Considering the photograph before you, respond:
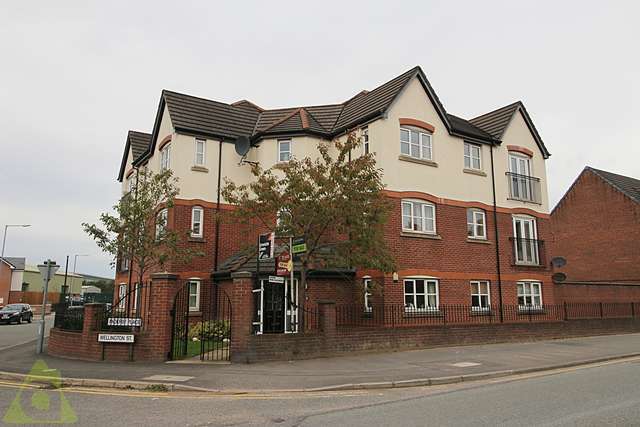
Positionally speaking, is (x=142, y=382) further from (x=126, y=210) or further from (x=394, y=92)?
(x=394, y=92)

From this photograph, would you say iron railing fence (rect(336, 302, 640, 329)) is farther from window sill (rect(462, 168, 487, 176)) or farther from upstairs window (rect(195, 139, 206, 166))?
upstairs window (rect(195, 139, 206, 166))

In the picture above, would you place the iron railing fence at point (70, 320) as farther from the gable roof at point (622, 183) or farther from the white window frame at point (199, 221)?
the gable roof at point (622, 183)

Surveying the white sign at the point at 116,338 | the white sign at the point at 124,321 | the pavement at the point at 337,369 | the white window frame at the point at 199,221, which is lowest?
the pavement at the point at 337,369

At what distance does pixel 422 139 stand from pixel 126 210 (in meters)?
11.6

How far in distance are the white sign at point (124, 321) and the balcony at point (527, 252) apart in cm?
1587

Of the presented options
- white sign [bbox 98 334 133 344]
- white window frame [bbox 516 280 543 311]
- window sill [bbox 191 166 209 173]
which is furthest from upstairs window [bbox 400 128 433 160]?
white sign [bbox 98 334 133 344]

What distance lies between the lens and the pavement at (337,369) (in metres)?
10.5

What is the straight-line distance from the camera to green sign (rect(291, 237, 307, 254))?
14.1 metres

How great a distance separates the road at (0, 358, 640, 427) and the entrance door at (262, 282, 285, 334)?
29.0 feet

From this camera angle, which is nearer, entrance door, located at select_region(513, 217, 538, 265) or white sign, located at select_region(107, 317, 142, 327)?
white sign, located at select_region(107, 317, 142, 327)

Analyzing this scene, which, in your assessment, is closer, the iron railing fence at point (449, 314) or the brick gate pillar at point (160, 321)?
the brick gate pillar at point (160, 321)

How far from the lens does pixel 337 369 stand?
12242 mm

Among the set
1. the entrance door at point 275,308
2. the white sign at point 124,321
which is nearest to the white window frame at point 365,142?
the entrance door at point 275,308

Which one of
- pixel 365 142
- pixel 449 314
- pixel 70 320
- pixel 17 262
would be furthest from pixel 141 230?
pixel 17 262
